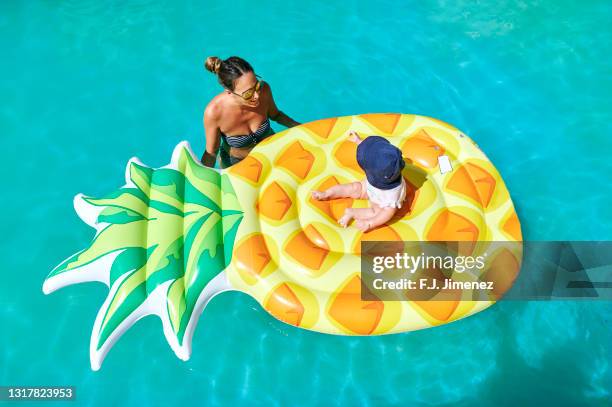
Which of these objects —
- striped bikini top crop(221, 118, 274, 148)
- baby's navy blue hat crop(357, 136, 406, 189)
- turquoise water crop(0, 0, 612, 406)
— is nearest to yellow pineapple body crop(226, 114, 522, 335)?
striped bikini top crop(221, 118, 274, 148)

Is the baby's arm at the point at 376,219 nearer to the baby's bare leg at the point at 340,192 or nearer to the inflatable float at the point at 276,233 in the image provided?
the inflatable float at the point at 276,233

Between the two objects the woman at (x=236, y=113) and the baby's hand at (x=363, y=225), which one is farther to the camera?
the baby's hand at (x=363, y=225)

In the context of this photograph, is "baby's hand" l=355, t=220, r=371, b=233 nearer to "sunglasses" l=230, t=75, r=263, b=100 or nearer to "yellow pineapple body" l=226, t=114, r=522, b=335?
"yellow pineapple body" l=226, t=114, r=522, b=335

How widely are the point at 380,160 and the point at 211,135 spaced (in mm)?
1497

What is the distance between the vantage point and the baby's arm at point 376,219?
3.46 meters

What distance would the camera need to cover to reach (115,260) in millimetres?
3389

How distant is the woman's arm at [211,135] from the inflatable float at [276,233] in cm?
16

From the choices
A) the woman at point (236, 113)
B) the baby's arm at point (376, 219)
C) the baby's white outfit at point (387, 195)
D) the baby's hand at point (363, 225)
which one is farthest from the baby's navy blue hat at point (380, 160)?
the woman at point (236, 113)

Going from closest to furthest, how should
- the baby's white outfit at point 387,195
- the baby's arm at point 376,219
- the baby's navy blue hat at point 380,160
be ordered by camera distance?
the baby's navy blue hat at point 380,160 → the baby's white outfit at point 387,195 → the baby's arm at point 376,219

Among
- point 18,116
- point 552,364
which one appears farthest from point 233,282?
point 18,116

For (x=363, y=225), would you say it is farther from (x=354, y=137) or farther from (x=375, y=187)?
(x=354, y=137)

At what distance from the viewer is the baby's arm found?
346 cm

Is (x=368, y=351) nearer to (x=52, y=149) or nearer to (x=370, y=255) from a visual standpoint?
(x=370, y=255)

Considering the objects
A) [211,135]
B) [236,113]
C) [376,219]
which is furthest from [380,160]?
[211,135]
